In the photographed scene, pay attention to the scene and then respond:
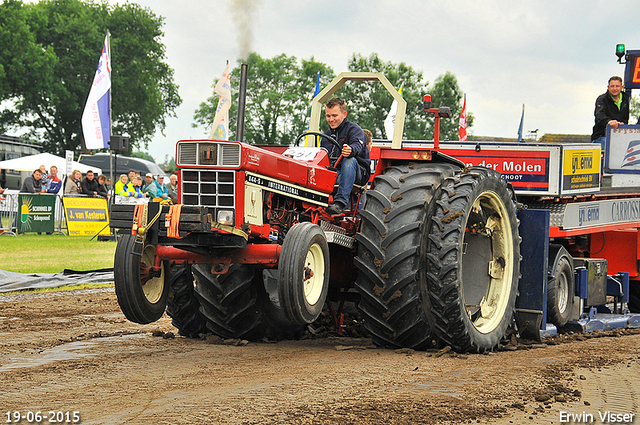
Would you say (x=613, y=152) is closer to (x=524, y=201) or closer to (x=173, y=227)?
(x=524, y=201)

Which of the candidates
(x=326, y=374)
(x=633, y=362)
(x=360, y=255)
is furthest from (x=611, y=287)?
(x=326, y=374)

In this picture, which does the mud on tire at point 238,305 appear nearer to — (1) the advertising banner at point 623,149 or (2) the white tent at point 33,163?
(1) the advertising banner at point 623,149

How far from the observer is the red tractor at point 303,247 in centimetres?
551

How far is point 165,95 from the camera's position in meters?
63.0

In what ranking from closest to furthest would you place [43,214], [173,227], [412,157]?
[173,227] → [412,157] → [43,214]

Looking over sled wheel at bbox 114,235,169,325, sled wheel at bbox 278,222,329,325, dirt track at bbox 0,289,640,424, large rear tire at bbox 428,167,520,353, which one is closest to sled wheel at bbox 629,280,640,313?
dirt track at bbox 0,289,640,424

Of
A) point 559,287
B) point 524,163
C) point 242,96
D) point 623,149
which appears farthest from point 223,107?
point 559,287

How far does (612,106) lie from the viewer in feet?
34.3

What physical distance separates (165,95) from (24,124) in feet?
39.5

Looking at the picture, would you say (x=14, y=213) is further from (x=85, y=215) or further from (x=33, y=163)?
(x=33, y=163)

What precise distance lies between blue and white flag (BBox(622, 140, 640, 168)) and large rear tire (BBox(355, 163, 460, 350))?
5237 mm

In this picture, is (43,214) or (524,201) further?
(43,214)

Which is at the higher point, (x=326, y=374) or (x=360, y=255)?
(x=360, y=255)

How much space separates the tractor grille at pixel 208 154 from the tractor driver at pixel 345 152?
130 centimetres
